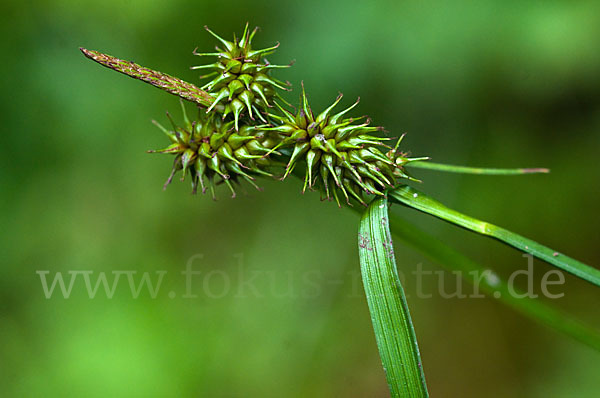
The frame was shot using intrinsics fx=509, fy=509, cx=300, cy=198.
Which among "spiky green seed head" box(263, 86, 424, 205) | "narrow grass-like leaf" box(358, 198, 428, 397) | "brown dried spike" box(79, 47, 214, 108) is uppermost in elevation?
"brown dried spike" box(79, 47, 214, 108)

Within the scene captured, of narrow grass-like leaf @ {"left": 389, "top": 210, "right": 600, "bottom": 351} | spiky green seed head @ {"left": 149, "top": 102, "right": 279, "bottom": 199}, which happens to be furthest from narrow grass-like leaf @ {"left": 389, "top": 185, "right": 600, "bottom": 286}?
spiky green seed head @ {"left": 149, "top": 102, "right": 279, "bottom": 199}

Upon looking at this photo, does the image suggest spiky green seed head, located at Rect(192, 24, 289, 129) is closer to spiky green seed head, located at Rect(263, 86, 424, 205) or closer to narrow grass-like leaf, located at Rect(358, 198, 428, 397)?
spiky green seed head, located at Rect(263, 86, 424, 205)

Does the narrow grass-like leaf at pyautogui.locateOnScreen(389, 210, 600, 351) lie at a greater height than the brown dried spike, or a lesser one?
lesser

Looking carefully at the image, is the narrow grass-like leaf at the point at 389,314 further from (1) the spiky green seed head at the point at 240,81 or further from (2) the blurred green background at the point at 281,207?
(2) the blurred green background at the point at 281,207

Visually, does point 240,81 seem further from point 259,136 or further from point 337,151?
point 337,151

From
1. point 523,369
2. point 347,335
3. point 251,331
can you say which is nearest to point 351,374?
point 347,335

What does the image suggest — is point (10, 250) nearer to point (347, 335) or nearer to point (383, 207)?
point (347, 335)

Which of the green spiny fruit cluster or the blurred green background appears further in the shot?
the blurred green background
